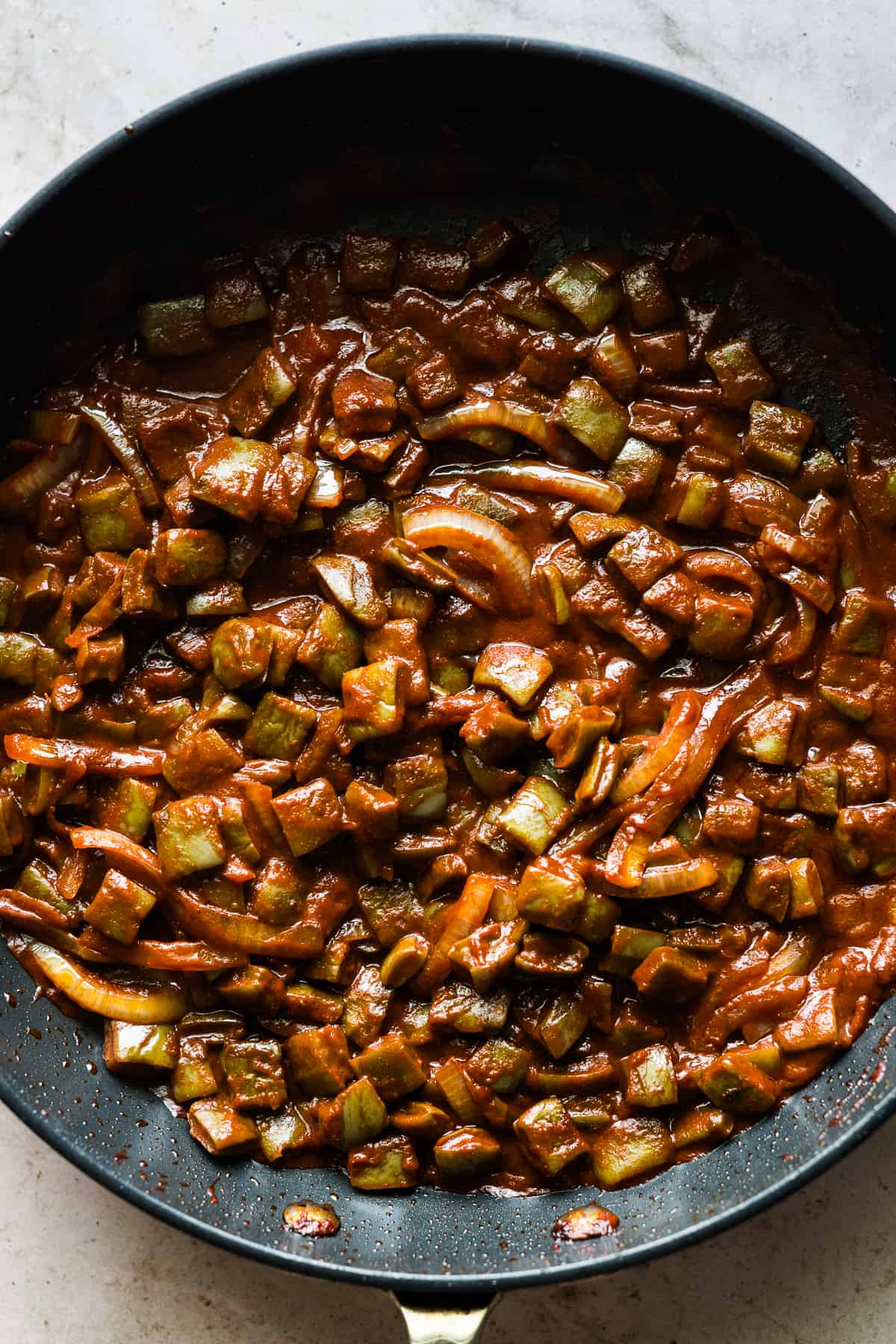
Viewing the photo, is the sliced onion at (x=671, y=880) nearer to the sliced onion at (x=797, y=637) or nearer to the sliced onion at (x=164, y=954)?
the sliced onion at (x=797, y=637)

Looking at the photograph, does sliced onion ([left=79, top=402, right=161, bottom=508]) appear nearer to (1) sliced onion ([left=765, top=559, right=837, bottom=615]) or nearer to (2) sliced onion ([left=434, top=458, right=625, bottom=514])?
(2) sliced onion ([left=434, top=458, right=625, bottom=514])

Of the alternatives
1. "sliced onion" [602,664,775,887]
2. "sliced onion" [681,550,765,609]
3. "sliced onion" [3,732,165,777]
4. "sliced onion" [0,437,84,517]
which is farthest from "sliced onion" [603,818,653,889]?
"sliced onion" [0,437,84,517]

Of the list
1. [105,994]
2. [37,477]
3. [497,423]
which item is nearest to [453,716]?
[497,423]

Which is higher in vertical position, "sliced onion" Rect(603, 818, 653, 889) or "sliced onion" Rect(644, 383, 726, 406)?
"sliced onion" Rect(644, 383, 726, 406)

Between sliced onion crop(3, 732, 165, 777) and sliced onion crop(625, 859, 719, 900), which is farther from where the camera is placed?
sliced onion crop(3, 732, 165, 777)

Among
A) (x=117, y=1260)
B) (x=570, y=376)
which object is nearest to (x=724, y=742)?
(x=570, y=376)

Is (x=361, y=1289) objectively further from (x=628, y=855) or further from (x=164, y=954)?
(x=628, y=855)

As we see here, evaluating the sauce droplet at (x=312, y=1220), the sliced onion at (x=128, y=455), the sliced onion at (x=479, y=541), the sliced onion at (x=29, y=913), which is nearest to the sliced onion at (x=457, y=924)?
the sauce droplet at (x=312, y=1220)
